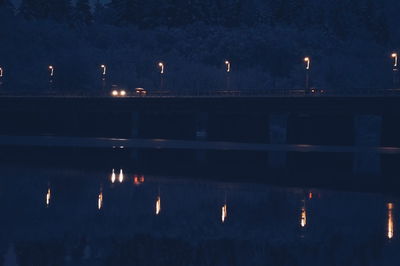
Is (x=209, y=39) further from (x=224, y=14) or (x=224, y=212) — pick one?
(x=224, y=212)

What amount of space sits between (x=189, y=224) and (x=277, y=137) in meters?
95.1

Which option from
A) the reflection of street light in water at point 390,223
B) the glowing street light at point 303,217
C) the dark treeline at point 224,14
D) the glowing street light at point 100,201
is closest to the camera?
the reflection of street light in water at point 390,223

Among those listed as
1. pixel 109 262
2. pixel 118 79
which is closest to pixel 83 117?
pixel 118 79

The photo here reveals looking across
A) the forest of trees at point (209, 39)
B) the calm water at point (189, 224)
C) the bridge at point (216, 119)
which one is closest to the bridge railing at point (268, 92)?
the bridge at point (216, 119)

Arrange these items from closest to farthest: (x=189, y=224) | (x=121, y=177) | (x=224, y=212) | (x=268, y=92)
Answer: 1. (x=189, y=224)
2. (x=224, y=212)
3. (x=121, y=177)
4. (x=268, y=92)

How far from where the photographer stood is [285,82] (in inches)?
5674

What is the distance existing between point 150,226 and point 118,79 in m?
114

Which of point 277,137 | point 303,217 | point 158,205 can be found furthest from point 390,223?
point 277,137

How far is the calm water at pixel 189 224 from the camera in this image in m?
25.3

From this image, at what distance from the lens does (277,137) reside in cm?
12525

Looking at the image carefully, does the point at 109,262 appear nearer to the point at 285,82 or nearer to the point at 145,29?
the point at 285,82

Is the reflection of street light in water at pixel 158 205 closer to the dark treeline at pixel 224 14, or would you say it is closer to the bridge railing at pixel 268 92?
the bridge railing at pixel 268 92

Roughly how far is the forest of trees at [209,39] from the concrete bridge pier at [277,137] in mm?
8634

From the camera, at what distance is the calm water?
82.9 ft
